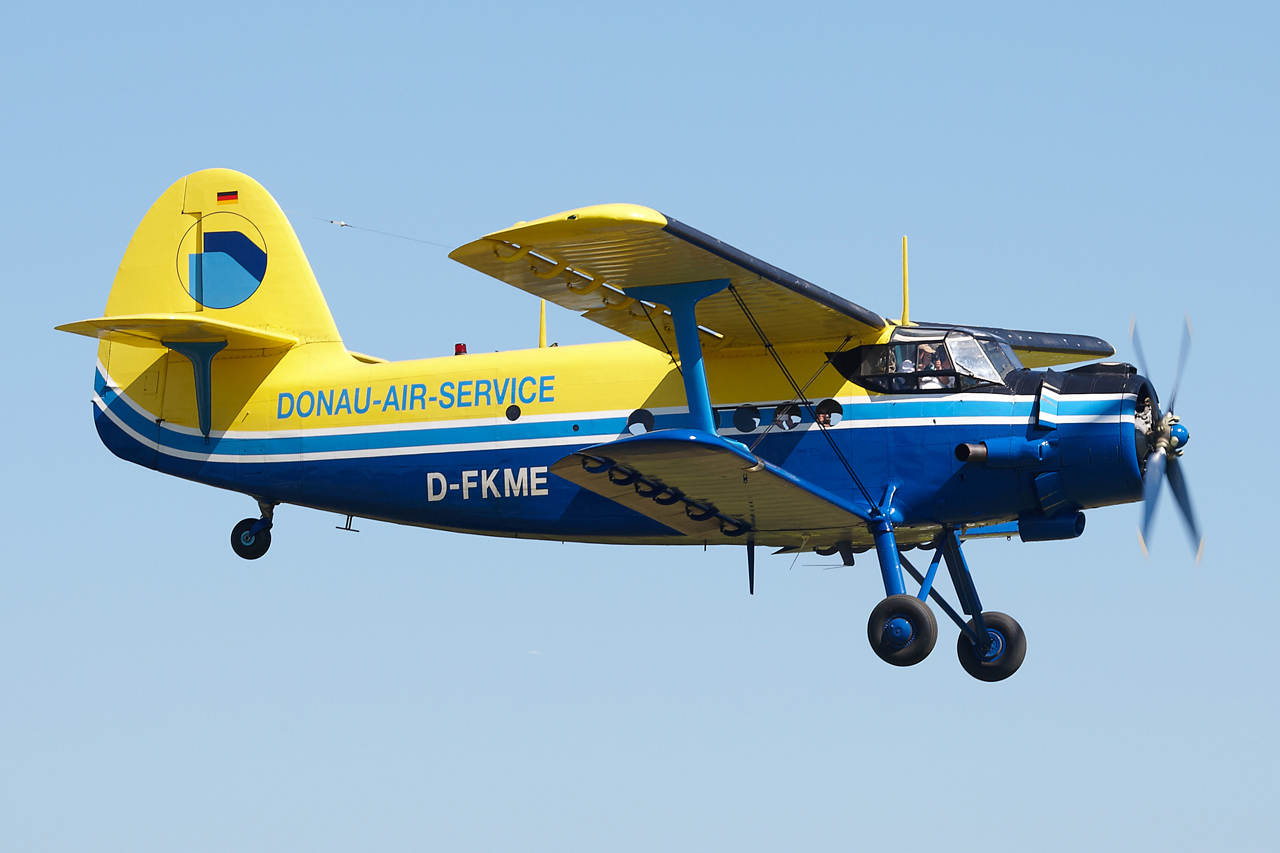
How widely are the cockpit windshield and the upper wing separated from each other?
0.28 m

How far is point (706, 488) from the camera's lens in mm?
15148

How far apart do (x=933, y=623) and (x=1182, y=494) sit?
105 inches

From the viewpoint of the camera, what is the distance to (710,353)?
16359 millimetres

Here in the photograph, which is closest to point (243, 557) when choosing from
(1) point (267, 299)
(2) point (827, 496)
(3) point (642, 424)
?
(1) point (267, 299)

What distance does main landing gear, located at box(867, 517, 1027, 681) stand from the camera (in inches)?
591

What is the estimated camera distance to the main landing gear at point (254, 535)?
1806 centimetres

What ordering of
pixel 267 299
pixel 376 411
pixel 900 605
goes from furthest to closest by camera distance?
pixel 267 299, pixel 376 411, pixel 900 605

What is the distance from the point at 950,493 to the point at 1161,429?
6.29 feet

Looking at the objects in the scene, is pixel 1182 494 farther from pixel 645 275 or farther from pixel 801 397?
pixel 645 275

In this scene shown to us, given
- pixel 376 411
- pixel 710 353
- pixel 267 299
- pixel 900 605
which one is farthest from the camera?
pixel 267 299

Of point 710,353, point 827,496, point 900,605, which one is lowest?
point 900,605

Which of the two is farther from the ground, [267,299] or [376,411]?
[267,299]

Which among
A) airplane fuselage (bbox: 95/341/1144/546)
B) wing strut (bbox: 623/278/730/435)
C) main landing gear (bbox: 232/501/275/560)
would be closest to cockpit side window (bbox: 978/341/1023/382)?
airplane fuselage (bbox: 95/341/1144/546)

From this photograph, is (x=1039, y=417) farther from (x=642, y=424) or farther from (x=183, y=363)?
(x=183, y=363)
